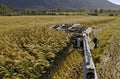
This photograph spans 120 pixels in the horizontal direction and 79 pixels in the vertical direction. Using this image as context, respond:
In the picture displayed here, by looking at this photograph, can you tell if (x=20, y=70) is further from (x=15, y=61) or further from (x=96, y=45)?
(x=96, y=45)

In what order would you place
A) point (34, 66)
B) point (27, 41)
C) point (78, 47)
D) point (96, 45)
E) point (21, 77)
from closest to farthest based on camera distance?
point (21, 77) → point (34, 66) → point (27, 41) → point (78, 47) → point (96, 45)

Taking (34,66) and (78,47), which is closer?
(34,66)

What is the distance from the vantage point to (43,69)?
50.3 feet

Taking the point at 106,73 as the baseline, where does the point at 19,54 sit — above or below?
above

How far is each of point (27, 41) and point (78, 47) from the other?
381 centimetres

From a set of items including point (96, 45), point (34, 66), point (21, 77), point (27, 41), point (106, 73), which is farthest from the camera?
point (96, 45)

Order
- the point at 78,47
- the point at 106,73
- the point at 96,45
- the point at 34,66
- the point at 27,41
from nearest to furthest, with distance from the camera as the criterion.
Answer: the point at 34,66 → the point at 106,73 → the point at 27,41 → the point at 78,47 → the point at 96,45

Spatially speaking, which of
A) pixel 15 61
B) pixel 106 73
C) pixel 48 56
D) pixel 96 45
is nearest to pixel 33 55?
pixel 48 56

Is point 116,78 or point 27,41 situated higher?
point 27,41

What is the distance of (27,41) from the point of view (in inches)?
721

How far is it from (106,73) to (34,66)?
437 cm

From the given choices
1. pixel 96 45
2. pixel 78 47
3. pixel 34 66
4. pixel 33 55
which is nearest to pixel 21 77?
pixel 34 66

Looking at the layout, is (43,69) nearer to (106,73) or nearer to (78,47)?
(106,73)

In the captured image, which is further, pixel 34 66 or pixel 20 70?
pixel 34 66
